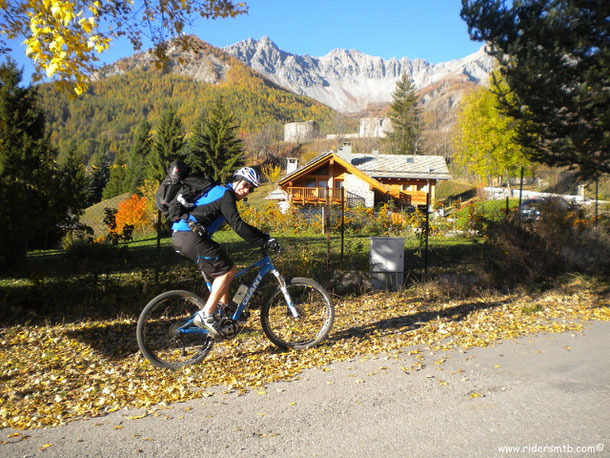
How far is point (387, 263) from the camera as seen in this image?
854 cm

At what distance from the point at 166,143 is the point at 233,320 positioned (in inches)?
1771

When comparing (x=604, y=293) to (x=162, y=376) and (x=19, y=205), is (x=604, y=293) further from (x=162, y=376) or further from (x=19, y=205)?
(x=19, y=205)

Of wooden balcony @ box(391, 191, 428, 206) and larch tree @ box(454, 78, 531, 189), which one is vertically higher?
larch tree @ box(454, 78, 531, 189)

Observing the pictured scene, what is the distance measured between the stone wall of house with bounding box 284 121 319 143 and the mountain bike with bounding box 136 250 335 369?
87.6 meters

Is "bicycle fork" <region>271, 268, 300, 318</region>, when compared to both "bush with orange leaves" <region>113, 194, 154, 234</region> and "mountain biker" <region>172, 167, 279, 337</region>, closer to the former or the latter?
"mountain biker" <region>172, 167, 279, 337</region>

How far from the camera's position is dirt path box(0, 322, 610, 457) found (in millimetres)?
3135

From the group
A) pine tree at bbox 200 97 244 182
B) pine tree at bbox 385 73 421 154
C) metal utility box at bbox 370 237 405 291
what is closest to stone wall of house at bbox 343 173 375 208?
pine tree at bbox 200 97 244 182

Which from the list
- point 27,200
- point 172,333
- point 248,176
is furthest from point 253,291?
point 27,200

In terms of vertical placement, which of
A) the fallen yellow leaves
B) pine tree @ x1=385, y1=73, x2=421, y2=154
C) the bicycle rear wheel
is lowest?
the fallen yellow leaves

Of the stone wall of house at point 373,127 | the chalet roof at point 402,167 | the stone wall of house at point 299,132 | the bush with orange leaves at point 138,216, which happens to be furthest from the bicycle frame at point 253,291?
the stone wall of house at point 299,132

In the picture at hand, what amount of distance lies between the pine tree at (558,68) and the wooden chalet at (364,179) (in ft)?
66.4

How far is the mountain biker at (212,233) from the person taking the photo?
181 inches

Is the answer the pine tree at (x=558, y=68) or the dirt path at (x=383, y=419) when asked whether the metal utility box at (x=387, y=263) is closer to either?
the pine tree at (x=558, y=68)

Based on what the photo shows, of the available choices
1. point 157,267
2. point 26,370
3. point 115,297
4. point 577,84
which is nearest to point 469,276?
point 577,84
